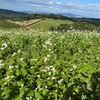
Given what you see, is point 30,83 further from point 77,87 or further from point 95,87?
point 95,87

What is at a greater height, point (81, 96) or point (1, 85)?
point (1, 85)

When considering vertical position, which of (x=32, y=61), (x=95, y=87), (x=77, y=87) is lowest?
(x=95, y=87)

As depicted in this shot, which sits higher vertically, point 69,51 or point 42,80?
point 42,80

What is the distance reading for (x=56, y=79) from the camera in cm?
562

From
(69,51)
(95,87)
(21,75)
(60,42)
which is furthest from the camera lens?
(60,42)

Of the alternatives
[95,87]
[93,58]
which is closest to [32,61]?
[95,87]

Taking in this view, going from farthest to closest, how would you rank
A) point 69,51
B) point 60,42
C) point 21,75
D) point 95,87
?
point 60,42, point 69,51, point 95,87, point 21,75

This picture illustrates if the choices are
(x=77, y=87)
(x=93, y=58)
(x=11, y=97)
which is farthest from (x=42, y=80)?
(x=93, y=58)

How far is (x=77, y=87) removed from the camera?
19.8 ft

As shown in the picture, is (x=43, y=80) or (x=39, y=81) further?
(x=43, y=80)

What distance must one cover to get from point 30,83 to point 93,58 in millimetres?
4536

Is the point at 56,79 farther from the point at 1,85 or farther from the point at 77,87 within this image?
the point at 1,85

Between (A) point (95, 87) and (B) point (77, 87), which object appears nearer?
(B) point (77, 87)

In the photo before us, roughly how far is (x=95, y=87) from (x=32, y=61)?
226 cm
